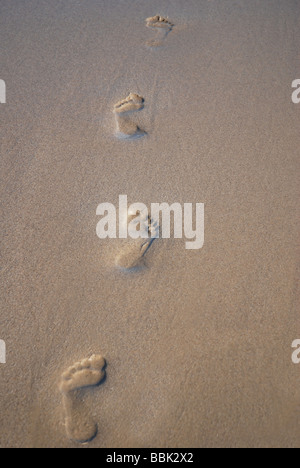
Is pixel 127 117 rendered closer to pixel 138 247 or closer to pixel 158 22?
pixel 138 247

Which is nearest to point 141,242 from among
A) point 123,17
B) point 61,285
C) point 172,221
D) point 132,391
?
point 172,221

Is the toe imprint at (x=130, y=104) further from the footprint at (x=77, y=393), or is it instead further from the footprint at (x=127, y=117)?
the footprint at (x=77, y=393)

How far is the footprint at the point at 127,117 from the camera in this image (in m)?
1.56

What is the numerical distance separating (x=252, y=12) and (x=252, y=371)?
2015 millimetres

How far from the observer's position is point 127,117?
1.61 m

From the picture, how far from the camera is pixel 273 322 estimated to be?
1.10 metres


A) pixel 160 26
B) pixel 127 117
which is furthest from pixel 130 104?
pixel 160 26

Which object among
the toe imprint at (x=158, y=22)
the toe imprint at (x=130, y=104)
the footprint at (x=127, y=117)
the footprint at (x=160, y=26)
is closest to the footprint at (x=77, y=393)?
the footprint at (x=127, y=117)

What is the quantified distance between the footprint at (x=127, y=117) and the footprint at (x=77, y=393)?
932 mm

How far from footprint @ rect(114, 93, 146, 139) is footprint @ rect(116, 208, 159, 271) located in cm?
43

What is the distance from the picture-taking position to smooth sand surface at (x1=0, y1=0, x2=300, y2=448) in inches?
38.2

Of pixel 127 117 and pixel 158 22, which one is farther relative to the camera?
pixel 158 22

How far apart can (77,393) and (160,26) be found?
190 cm

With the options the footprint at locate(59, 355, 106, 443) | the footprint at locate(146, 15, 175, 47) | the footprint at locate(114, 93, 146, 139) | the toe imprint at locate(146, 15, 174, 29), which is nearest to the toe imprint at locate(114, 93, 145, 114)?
the footprint at locate(114, 93, 146, 139)
